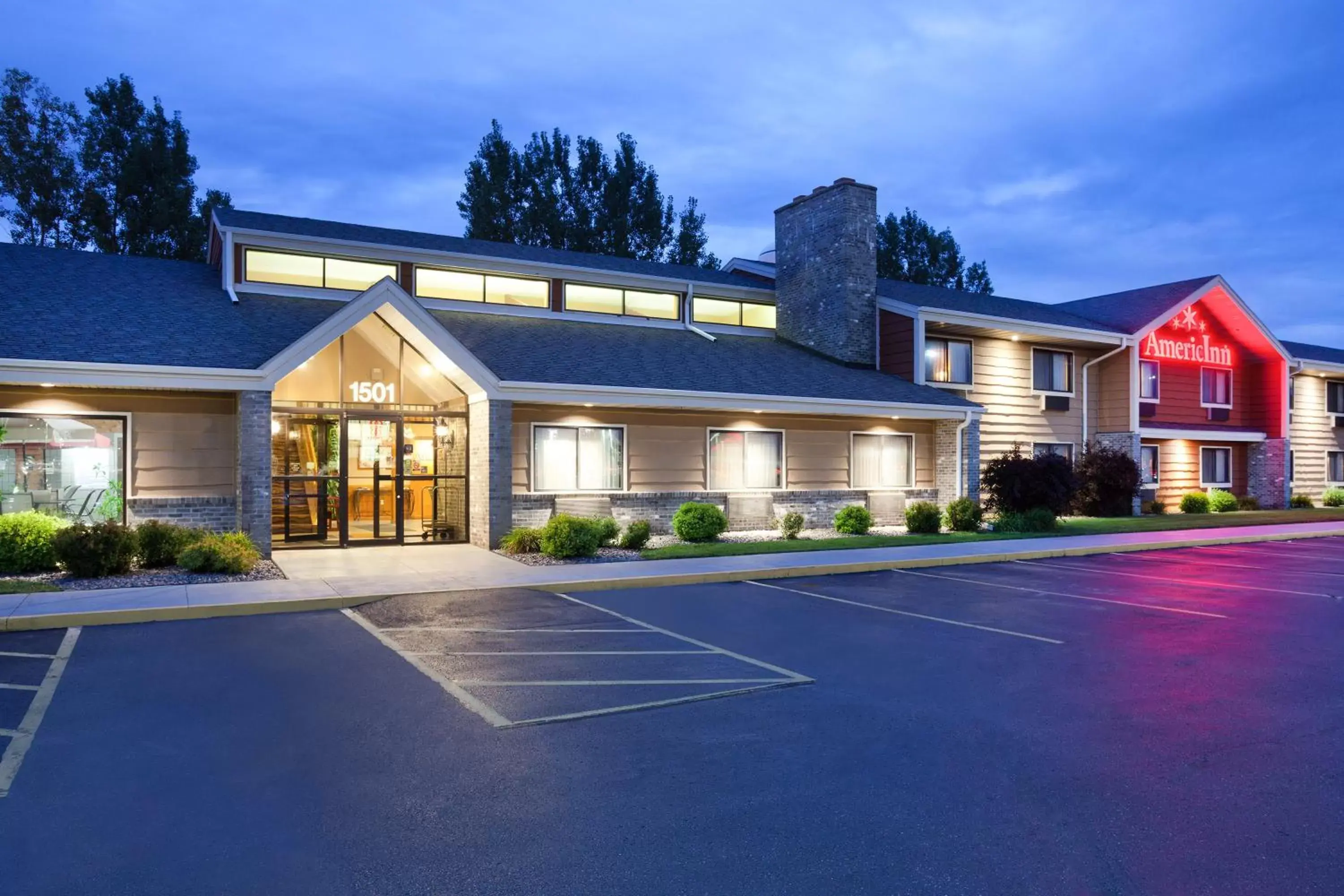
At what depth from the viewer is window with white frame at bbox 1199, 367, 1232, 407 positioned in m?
31.1

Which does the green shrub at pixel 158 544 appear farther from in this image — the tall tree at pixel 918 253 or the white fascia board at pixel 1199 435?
the tall tree at pixel 918 253

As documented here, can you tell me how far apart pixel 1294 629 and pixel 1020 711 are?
549 cm

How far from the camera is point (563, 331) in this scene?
71.9 ft

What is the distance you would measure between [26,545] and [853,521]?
15.5 meters

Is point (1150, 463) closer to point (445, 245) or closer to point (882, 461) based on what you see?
point (882, 461)

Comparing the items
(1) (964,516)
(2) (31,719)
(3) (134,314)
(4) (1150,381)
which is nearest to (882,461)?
(1) (964,516)

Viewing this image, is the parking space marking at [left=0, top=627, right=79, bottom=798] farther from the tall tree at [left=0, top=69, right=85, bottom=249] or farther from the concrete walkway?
the tall tree at [left=0, top=69, right=85, bottom=249]

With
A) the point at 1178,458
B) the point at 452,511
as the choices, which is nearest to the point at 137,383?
the point at 452,511

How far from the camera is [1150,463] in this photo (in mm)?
29688

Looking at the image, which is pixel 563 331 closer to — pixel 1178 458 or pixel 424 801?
pixel 424 801

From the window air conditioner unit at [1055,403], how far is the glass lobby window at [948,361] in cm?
342

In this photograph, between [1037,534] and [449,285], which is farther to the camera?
[449,285]

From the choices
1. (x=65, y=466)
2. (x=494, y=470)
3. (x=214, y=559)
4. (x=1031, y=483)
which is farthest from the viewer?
(x=1031, y=483)

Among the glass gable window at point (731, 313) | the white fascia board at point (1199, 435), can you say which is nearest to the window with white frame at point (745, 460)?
the glass gable window at point (731, 313)
